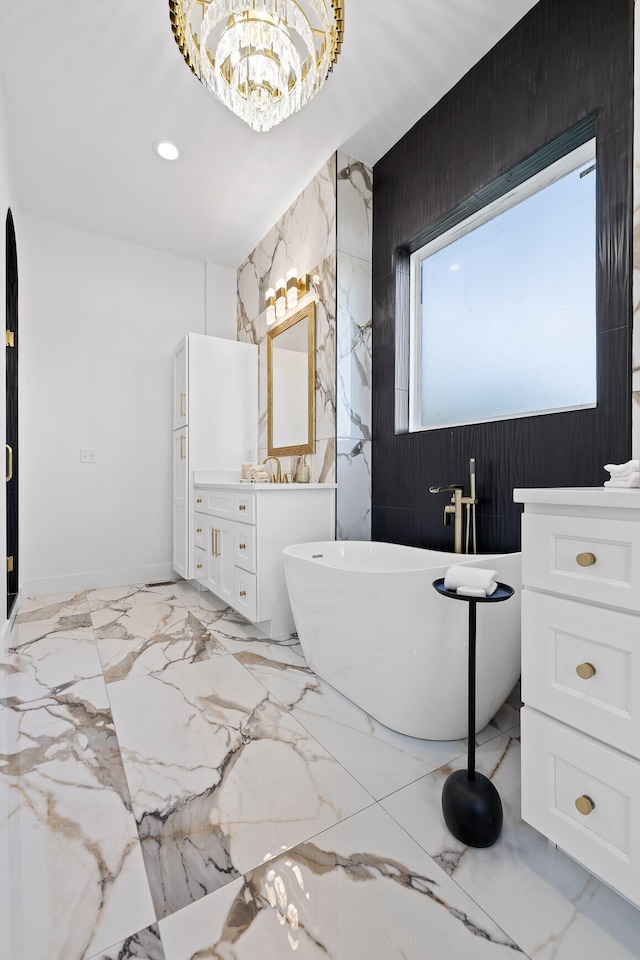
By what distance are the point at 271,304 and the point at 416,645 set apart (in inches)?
104

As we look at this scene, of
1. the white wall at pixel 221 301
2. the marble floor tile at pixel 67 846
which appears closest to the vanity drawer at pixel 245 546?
the marble floor tile at pixel 67 846

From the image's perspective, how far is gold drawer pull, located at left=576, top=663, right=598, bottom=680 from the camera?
855 mm

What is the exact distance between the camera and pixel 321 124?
2340mm

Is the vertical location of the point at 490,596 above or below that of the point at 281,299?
below

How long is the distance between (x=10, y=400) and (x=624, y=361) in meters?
3.25

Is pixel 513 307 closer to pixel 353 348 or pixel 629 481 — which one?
pixel 353 348

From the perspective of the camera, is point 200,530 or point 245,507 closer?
point 245,507

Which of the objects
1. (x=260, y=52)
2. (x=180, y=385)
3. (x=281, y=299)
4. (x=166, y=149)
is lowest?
(x=180, y=385)

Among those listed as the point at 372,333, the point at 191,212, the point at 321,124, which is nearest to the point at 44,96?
the point at 191,212

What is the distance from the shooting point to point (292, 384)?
3.00m

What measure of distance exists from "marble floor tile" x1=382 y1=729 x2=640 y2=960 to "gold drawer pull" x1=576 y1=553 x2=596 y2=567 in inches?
27.1

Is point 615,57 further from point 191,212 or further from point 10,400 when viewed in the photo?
point 10,400

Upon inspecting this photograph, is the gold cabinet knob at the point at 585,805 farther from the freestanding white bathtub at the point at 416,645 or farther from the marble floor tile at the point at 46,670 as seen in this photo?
the marble floor tile at the point at 46,670

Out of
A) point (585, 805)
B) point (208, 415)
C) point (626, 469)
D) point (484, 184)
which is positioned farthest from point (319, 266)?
point (585, 805)
